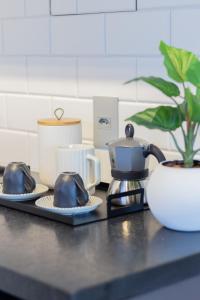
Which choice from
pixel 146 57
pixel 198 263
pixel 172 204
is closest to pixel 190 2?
pixel 146 57

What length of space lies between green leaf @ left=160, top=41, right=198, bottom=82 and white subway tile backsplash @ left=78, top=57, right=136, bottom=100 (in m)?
0.43

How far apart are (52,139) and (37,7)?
1.51 ft

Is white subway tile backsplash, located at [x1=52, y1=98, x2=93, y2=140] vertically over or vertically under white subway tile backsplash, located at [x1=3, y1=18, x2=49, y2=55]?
under

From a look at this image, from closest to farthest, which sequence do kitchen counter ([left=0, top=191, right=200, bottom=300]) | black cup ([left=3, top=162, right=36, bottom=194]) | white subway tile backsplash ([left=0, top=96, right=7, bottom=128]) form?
kitchen counter ([left=0, top=191, right=200, bottom=300]) < black cup ([left=3, top=162, right=36, bottom=194]) < white subway tile backsplash ([left=0, top=96, right=7, bottom=128])

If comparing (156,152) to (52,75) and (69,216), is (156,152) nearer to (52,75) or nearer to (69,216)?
(69,216)

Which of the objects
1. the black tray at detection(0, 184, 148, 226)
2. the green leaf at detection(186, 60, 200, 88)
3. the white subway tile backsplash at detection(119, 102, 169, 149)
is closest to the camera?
the green leaf at detection(186, 60, 200, 88)

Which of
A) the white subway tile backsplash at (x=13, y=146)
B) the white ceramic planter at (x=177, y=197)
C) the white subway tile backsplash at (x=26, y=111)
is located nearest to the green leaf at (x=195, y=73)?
the white ceramic planter at (x=177, y=197)

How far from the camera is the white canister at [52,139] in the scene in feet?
5.36

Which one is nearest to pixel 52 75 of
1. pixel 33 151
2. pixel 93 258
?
pixel 33 151

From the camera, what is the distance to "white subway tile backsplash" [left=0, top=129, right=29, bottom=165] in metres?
2.04

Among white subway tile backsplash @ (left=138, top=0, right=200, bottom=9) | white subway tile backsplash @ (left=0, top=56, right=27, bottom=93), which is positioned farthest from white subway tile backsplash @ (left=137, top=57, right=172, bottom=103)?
white subway tile backsplash @ (left=0, top=56, right=27, bottom=93)

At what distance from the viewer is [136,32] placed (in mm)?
1648

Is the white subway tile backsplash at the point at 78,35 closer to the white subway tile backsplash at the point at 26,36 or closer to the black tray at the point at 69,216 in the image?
the white subway tile backsplash at the point at 26,36

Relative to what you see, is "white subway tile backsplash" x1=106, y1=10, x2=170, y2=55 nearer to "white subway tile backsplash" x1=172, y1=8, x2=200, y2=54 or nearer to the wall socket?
"white subway tile backsplash" x1=172, y1=8, x2=200, y2=54
